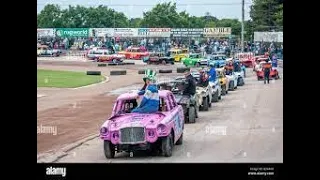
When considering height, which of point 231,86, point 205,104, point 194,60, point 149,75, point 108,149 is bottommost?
point 108,149

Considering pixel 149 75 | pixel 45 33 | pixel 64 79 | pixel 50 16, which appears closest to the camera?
pixel 50 16

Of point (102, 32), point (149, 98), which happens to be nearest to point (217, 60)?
point (149, 98)

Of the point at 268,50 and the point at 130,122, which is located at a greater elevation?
the point at 268,50

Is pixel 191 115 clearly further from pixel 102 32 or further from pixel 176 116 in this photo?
pixel 102 32

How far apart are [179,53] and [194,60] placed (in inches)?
10.0

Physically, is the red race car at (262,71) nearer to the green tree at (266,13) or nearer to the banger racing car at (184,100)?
the green tree at (266,13)

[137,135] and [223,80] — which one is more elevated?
[223,80]

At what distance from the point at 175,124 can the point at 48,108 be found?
5.69 feet

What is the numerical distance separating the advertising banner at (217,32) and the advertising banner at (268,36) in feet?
1.44

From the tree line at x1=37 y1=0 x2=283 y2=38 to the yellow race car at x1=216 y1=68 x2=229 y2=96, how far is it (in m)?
1.23

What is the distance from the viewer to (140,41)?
1283 cm

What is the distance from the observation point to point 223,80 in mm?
14156
